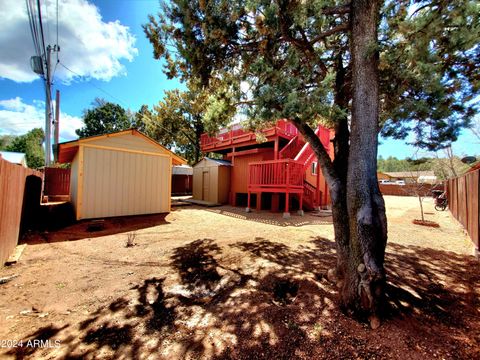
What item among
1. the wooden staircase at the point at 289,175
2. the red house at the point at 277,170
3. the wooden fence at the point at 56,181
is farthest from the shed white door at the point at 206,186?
the wooden fence at the point at 56,181

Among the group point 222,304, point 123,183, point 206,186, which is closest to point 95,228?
point 123,183

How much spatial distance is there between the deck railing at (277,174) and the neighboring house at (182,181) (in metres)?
11.9

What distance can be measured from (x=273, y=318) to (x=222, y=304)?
2.30ft

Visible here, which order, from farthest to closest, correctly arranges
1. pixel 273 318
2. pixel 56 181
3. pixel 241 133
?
1. pixel 56 181
2. pixel 241 133
3. pixel 273 318

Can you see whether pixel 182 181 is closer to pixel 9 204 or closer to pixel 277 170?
pixel 277 170

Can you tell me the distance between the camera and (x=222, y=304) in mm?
2723

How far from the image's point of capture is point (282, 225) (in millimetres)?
7176

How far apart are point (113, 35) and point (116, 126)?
29038mm

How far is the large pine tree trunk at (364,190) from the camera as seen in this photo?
2322 mm

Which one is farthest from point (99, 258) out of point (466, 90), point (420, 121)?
point (466, 90)

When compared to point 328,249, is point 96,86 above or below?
above

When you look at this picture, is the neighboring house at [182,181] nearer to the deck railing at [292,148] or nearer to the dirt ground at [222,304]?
the deck railing at [292,148]

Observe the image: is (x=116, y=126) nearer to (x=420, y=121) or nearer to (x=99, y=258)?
(x=99, y=258)

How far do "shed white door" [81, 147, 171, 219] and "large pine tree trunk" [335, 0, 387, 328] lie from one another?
26.0 feet
